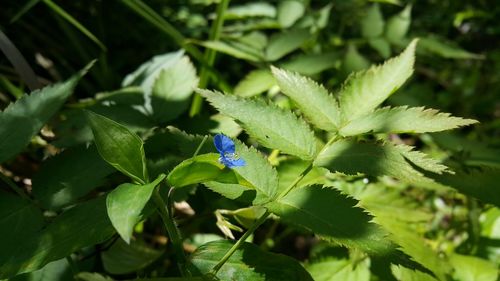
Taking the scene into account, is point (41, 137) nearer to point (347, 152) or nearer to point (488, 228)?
point (347, 152)

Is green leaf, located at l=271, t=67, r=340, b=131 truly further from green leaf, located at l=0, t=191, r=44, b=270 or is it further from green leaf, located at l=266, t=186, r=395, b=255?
green leaf, located at l=0, t=191, r=44, b=270

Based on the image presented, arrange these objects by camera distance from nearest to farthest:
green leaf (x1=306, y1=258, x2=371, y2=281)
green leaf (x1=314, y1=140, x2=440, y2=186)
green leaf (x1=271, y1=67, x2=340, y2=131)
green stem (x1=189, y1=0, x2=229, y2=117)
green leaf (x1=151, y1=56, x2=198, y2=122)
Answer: green leaf (x1=314, y1=140, x2=440, y2=186) < green leaf (x1=271, y1=67, x2=340, y2=131) < green leaf (x1=306, y1=258, x2=371, y2=281) < green leaf (x1=151, y1=56, x2=198, y2=122) < green stem (x1=189, y1=0, x2=229, y2=117)

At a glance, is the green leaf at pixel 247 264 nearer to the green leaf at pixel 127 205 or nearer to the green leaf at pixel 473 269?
the green leaf at pixel 127 205

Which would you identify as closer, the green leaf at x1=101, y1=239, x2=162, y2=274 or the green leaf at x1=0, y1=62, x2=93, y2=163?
the green leaf at x1=0, y1=62, x2=93, y2=163

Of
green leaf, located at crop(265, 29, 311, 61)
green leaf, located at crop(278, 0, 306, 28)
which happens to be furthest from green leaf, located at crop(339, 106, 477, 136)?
green leaf, located at crop(278, 0, 306, 28)

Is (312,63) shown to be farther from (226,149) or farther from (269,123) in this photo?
(226,149)

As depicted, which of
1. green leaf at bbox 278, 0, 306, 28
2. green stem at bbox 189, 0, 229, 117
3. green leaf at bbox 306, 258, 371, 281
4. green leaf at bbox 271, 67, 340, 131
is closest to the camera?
green leaf at bbox 271, 67, 340, 131

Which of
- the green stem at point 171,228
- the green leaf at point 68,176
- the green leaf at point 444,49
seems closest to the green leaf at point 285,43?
the green leaf at point 444,49
